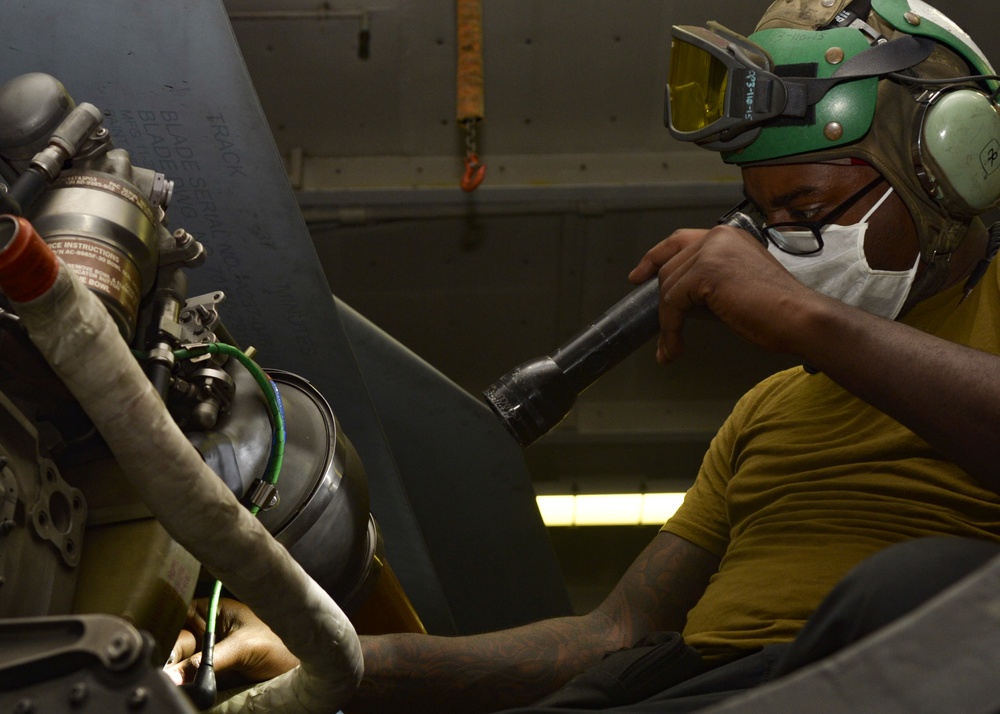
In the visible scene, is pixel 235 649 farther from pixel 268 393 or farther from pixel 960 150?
pixel 960 150

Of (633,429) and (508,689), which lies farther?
(633,429)

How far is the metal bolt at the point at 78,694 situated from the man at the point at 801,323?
55 cm

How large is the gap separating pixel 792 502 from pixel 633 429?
7.08 ft

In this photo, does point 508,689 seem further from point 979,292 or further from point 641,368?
point 641,368

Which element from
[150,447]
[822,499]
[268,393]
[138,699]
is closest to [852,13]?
[822,499]

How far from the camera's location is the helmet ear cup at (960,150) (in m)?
1.16

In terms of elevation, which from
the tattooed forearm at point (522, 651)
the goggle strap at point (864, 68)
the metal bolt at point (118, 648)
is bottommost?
the tattooed forearm at point (522, 651)

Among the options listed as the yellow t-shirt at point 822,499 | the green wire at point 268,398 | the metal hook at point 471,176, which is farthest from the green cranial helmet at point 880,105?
the metal hook at point 471,176

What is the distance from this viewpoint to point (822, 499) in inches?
45.6

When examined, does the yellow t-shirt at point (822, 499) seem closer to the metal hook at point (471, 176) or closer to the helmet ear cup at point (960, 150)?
the helmet ear cup at point (960, 150)

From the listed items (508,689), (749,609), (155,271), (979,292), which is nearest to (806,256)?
(979,292)

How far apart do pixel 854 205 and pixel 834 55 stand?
0.63 feet

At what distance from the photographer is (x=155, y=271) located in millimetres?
1023

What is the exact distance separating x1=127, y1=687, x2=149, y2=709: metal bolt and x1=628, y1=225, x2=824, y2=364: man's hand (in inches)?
28.6
